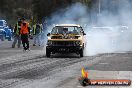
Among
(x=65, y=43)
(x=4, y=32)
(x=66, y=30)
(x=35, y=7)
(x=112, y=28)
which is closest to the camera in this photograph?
(x=65, y=43)

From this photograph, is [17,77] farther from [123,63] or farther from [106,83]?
[123,63]

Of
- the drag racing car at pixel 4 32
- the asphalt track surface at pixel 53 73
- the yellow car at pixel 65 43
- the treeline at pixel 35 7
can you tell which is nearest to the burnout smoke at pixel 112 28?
the treeline at pixel 35 7

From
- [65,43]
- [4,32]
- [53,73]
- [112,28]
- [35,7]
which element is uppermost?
Answer: [35,7]

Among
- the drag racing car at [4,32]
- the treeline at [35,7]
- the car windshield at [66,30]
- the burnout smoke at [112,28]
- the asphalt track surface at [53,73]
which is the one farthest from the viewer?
the treeline at [35,7]

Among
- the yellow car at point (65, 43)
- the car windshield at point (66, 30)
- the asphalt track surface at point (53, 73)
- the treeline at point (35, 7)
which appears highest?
the treeline at point (35, 7)

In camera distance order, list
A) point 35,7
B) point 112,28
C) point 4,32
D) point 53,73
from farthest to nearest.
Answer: point 35,7 → point 4,32 → point 112,28 → point 53,73

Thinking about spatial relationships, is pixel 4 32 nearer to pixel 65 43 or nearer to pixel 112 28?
pixel 112 28

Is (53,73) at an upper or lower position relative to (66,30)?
lower

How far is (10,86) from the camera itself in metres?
11.9

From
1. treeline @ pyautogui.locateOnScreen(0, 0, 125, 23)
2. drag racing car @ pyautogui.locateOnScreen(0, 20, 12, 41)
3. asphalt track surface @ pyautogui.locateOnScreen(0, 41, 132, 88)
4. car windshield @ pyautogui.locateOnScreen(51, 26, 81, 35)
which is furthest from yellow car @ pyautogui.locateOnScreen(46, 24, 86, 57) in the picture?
drag racing car @ pyautogui.locateOnScreen(0, 20, 12, 41)

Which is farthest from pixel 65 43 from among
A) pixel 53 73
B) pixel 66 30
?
pixel 53 73

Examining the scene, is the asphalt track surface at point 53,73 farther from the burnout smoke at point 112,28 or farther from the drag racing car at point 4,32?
the drag racing car at point 4,32

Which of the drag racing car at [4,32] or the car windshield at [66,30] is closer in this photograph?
the car windshield at [66,30]

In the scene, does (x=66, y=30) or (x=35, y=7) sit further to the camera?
(x=35, y=7)
